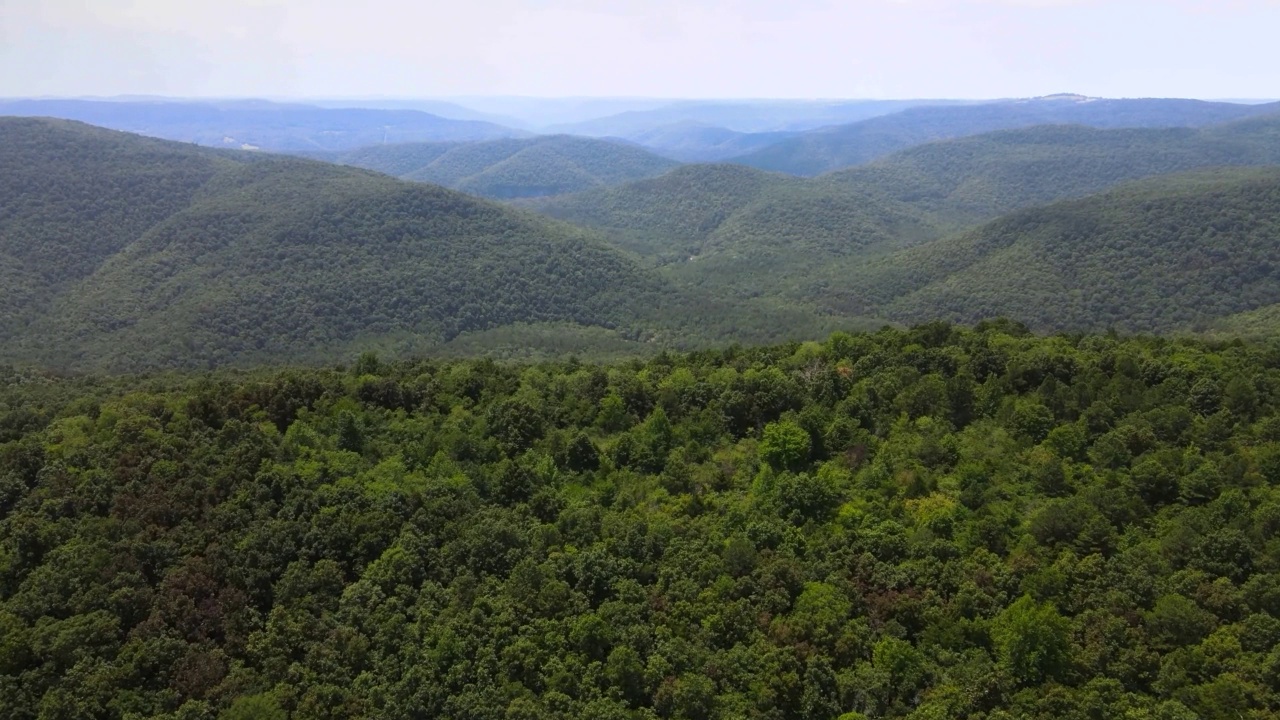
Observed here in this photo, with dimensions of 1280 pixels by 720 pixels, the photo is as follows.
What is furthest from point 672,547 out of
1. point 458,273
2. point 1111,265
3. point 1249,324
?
point 1111,265

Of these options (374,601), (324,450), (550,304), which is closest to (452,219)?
(550,304)

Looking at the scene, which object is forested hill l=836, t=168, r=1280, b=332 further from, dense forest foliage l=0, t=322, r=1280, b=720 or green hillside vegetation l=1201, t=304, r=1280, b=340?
dense forest foliage l=0, t=322, r=1280, b=720

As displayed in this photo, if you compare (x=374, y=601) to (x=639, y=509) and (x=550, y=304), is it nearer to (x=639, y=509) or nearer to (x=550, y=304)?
(x=639, y=509)

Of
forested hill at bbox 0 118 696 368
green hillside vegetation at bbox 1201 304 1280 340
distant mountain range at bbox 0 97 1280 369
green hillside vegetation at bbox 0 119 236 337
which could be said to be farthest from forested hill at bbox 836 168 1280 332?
green hillside vegetation at bbox 0 119 236 337

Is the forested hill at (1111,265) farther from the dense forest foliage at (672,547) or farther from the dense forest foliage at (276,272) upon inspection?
the dense forest foliage at (672,547)

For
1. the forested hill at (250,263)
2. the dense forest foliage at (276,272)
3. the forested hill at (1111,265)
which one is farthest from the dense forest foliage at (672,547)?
the forested hill at (1111,265)

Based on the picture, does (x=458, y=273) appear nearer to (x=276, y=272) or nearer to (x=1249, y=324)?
(x=276, y=272)
